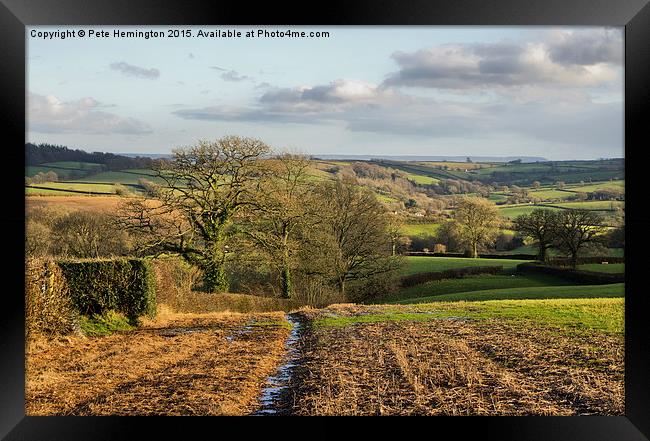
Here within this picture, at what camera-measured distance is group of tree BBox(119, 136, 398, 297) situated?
2492 cm

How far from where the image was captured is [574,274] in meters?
35.8

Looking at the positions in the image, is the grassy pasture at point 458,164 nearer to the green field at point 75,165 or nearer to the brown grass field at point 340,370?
the green field at point 75,165

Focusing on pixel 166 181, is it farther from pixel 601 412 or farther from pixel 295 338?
pixel 601 412

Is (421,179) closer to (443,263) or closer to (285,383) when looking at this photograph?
(443,263)

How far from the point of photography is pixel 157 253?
24719 mm

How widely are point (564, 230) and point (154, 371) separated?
29.0m

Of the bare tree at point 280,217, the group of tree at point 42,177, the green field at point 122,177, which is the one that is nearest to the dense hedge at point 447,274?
the bare tree at point 280,217

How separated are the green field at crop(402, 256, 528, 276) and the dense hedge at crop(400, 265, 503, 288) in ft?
0.72

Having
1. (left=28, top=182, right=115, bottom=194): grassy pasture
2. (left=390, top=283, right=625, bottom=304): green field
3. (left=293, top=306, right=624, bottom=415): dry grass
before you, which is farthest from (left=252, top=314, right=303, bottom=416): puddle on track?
(left=28, top=182, right=115, bottom=194): grassy pasture

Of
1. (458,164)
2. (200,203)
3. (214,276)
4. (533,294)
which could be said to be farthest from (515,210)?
(214,276)

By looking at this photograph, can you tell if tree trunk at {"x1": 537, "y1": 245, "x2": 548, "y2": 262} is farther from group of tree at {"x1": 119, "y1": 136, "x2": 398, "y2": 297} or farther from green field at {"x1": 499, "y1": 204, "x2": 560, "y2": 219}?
group of tree at {"x1": 119, "y1": 136, "x2": 398, "y2": 297}
